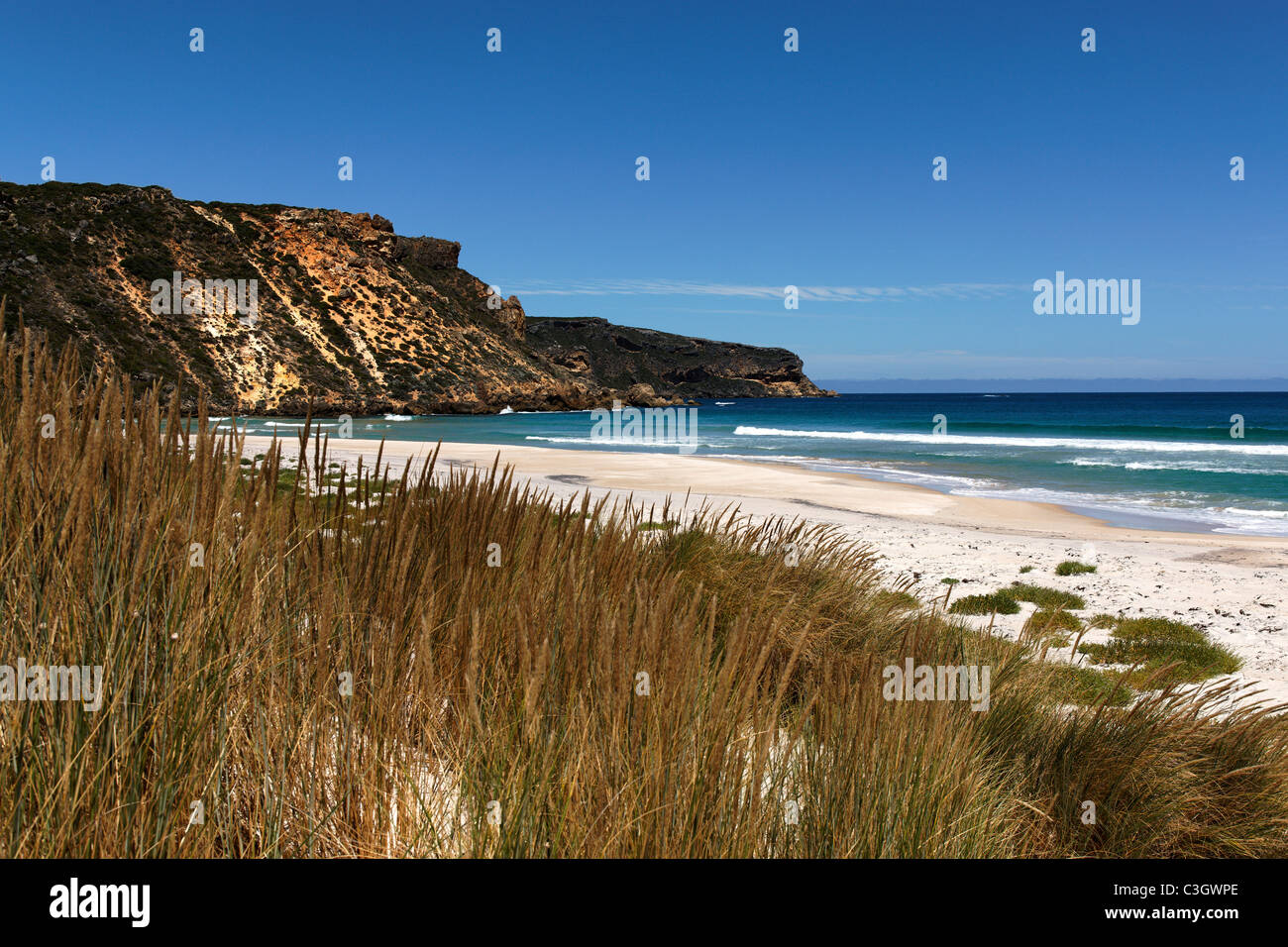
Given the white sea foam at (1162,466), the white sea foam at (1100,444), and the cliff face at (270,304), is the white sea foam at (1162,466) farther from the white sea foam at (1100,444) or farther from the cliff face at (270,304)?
the cliff face at (270,304)

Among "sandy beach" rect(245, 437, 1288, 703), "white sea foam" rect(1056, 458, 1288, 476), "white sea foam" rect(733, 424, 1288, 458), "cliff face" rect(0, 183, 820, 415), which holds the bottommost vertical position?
"sandy beach" rect(245, 437, 1288, 703)

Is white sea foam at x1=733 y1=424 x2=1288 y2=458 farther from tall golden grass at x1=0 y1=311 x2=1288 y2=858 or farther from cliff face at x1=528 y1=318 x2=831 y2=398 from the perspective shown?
cliff face at x1=528 y1=318 x2=831 y2=398

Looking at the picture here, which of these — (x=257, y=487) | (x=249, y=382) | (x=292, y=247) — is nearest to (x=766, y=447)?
(x=257, y=487)

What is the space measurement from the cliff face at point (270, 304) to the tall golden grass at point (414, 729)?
3761cm

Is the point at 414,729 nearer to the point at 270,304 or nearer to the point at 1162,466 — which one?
the point at 1162,466

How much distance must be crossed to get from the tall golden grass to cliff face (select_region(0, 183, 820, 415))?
3761 cm

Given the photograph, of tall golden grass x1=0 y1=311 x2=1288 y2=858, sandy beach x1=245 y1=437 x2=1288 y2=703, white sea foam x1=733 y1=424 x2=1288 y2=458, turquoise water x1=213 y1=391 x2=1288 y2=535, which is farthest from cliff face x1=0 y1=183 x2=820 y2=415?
tall golden grass x1=0 y1=311 x2=1288 y2=858

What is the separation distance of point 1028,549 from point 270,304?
67.5 meters

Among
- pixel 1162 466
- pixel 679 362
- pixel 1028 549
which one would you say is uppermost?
pixel 679 362

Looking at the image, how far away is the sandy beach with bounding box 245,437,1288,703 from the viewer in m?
7.35

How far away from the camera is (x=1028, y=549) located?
1132 centimetres

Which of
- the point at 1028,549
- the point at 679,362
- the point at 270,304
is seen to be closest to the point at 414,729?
the point at 1028,549
